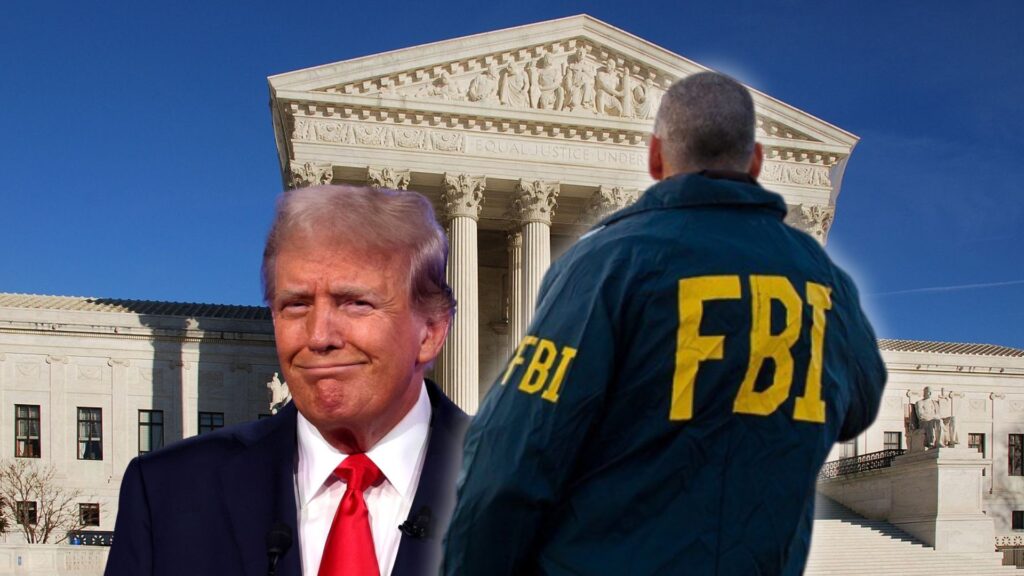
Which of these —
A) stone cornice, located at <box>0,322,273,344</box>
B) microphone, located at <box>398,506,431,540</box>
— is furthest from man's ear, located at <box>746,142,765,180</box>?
stone cornice, located at <box>0,322,273,344</box>

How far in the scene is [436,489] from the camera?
2797mm

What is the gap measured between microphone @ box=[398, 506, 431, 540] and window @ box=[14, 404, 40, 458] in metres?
41.5

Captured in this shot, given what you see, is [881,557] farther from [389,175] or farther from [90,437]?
[90,437]

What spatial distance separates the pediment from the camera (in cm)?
3431

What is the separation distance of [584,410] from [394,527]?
33.3 inches

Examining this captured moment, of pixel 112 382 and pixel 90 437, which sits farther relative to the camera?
pixel 112 382

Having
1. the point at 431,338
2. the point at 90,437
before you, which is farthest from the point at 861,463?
the point at 431,338

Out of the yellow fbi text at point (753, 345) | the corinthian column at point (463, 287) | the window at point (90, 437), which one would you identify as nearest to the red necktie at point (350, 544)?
the yellow fbi text at point (753, 345)

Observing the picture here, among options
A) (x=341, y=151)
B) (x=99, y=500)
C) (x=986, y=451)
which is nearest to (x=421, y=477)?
(x=341, y=151)

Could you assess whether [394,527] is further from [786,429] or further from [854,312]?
[854,312]

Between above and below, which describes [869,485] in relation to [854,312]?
below

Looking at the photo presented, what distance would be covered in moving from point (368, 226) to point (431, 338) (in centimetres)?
37

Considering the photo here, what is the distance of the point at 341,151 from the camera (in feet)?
111

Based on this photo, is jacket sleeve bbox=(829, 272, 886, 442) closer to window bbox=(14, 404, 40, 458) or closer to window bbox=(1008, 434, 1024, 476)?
window bbox=(14, 404, 40, 458)
